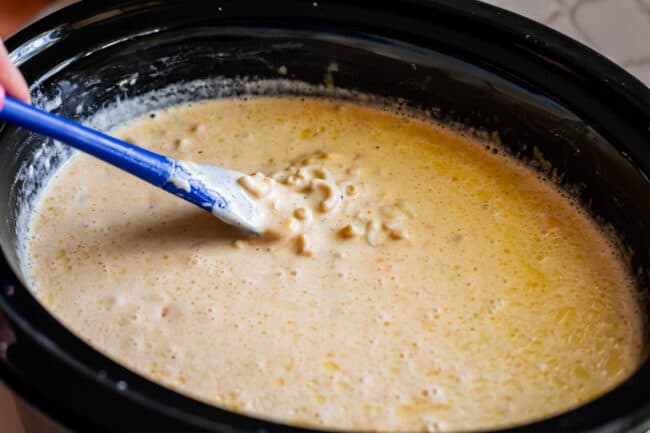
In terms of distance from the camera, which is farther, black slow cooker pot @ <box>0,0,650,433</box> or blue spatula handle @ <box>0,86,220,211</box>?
black slow cooker pot @ <box>0,0,650,433</box>

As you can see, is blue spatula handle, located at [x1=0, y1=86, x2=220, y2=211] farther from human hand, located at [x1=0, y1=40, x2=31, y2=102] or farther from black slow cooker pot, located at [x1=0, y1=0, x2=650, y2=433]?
black slow cooker pot, located at [x1=0, y1=0, x2=650, y2=433]

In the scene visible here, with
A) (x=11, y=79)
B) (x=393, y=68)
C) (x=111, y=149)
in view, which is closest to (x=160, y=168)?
(x=111, y=149)

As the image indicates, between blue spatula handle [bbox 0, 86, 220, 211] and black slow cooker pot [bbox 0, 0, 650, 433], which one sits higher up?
black slow cooker pot [bbox 0, 0, 650, 433]

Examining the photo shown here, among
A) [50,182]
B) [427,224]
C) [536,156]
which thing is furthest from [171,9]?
[536,156]

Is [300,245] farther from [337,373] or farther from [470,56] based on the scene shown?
[470,56]

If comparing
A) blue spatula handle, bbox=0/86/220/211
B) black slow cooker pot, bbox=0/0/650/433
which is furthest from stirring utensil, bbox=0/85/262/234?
black slow cooker pot, bbox=0/0/650/433

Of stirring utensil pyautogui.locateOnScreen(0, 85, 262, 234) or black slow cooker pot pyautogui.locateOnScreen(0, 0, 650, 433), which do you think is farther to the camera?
black slow cooker pot pyautogui.locateOnScreen(0, 0, 650, 433)

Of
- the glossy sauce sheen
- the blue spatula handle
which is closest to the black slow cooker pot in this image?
the glossy sauce sheen
